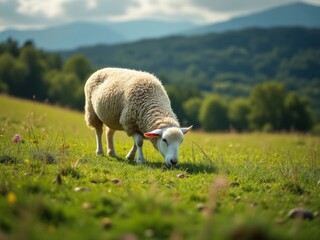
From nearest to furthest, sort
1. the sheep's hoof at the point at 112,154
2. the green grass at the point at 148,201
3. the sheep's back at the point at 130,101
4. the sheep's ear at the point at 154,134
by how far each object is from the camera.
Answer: the green grass at the point at 148,201, the sheep's ear at the point at 154,134, the sheep's back at the point at 130,101, the sheep's hoof at the point at 112,154

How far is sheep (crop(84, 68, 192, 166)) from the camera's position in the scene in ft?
34.5

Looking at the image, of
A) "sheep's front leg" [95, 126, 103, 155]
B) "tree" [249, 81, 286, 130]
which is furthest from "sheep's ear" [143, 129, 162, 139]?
"tree" [249, 81, 286, 130]

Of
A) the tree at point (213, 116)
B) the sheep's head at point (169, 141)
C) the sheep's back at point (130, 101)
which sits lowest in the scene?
the tree at point (213, 116)

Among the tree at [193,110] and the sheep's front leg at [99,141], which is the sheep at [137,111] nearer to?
the sheep's front leg at [99,141]

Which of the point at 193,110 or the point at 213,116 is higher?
the point at 193,110

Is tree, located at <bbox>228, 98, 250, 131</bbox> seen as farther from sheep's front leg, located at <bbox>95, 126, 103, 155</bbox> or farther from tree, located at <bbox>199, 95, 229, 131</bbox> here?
sheep's front leg, located at <bbox>95, 126, 103, 155</bbox>

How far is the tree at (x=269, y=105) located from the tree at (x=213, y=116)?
13.2 metres

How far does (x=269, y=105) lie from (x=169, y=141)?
92506 millimetres

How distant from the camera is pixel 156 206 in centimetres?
511

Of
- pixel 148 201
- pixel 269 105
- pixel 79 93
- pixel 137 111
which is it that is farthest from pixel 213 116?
pixel 148 201

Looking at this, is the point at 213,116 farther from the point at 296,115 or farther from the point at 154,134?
the point at 154,134

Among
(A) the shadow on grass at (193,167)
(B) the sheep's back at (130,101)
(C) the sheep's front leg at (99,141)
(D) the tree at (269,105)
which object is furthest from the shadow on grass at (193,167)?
(D) the tree at (269,105)

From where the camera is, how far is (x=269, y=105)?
3893 inches

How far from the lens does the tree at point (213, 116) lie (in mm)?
110188
